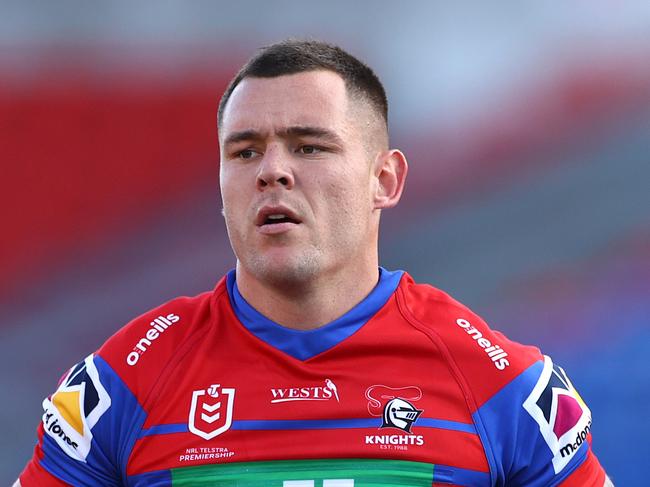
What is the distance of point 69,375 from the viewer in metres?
1.88

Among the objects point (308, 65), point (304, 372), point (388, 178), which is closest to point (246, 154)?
point (308, 65)

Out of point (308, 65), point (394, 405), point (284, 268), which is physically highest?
point (308, 65)

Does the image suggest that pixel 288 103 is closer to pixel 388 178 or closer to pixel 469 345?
pixel 388 178

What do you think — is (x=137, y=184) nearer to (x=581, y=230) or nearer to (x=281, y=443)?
(x=581, y=230)

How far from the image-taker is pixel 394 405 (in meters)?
1.77

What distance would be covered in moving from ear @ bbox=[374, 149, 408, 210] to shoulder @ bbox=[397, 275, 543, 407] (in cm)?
19

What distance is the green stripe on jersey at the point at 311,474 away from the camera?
5.57 ft

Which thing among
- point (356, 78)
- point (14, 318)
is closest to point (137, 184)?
point (14, 318)

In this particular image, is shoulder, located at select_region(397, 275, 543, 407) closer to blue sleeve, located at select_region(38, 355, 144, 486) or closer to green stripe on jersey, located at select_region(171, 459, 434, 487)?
green stripe on jersey, located at select_region(171, 459, 434, 487)

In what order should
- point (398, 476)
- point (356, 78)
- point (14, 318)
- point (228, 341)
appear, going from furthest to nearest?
point (14, 318), point (356, 78), point (228, 341), point (398, 476)

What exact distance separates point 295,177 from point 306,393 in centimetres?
41

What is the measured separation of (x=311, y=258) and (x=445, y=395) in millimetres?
363

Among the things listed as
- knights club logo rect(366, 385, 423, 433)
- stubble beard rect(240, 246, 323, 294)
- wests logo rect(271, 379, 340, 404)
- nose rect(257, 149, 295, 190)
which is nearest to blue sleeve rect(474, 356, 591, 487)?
knights club logo rect(366, 385, 423, 433)

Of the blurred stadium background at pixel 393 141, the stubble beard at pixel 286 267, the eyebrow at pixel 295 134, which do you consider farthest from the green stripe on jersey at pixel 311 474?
the blurred stadium background at pixel 393 141
